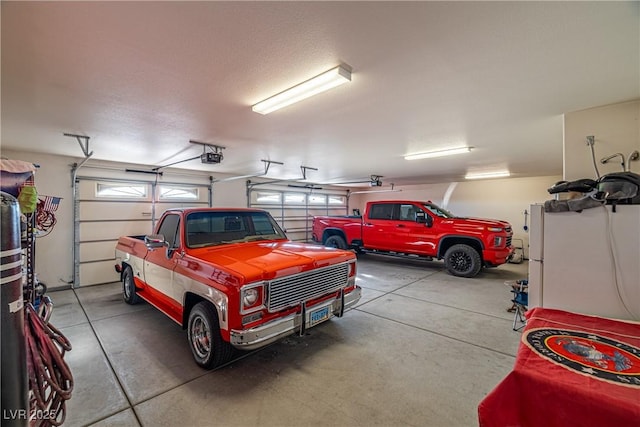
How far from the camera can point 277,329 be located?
2598 millimetres

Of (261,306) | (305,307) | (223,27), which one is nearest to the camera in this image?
(223,27)

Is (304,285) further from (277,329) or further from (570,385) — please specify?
(570,385)

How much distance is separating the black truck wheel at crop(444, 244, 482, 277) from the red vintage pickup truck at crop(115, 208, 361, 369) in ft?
14.6

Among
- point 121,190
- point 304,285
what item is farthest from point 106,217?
point 304,285

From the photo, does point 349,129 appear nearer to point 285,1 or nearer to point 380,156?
point 380,156

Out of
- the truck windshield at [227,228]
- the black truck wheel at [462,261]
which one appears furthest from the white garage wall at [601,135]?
the truck windshield at [227,228]

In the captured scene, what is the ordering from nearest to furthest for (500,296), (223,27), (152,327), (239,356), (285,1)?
(285,1) < (223,27) < (239,356) < (152,327) < (500,296)

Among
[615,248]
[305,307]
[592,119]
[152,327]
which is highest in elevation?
[592,119]

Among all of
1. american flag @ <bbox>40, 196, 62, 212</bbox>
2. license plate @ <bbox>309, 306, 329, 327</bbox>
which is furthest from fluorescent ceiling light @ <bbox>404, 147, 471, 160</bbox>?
american flag @ <bbox>40, 196, 62, 212</bbox>

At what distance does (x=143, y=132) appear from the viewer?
13.5 feet

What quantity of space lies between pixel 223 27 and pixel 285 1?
1.63 ft

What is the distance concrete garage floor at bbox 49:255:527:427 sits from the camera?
2.19m

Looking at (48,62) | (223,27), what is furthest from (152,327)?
(223,27)

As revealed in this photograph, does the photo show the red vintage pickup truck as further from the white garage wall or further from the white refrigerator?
the white garage wall
